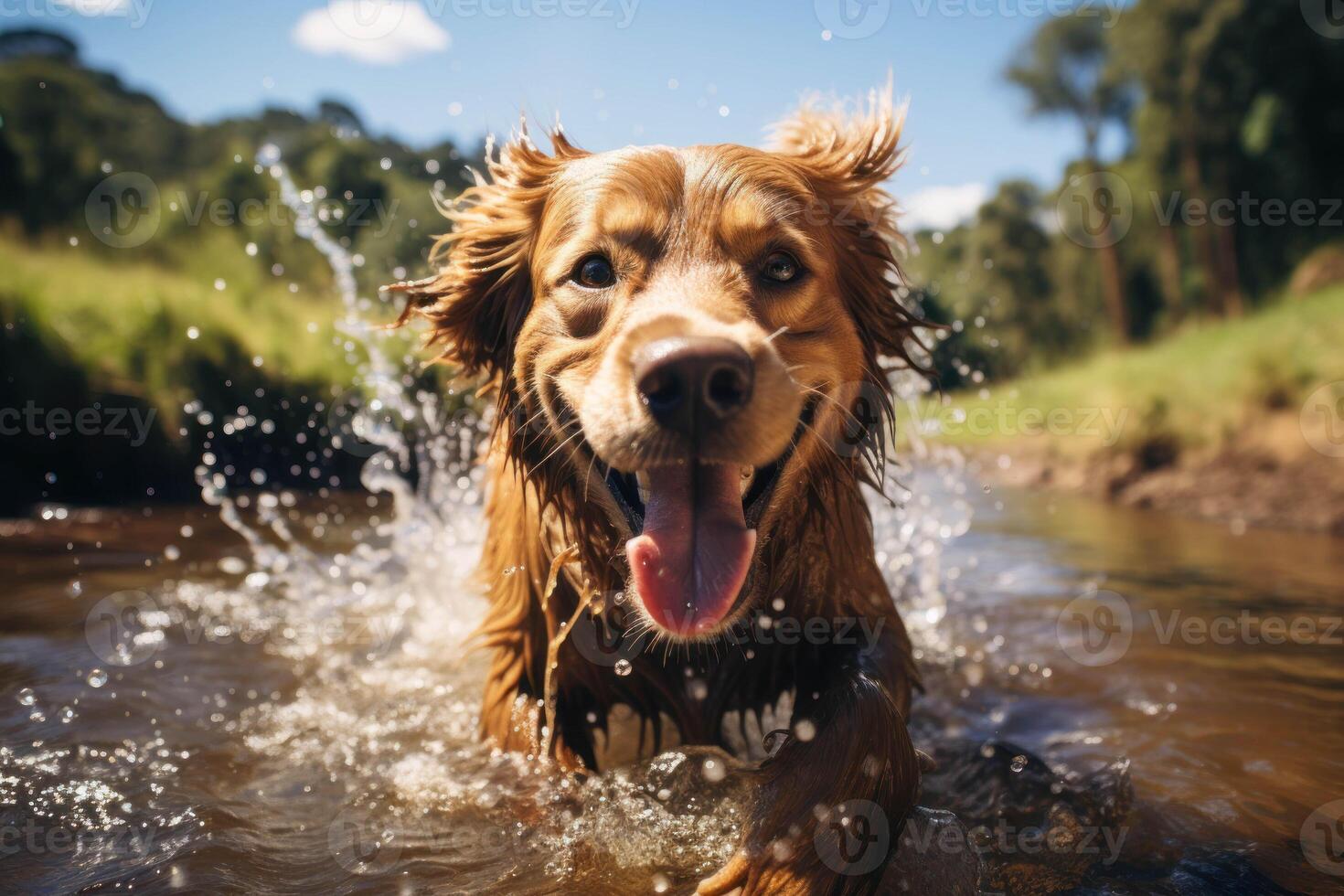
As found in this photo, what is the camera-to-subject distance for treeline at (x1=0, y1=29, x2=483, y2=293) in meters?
5.76

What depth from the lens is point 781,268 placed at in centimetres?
253

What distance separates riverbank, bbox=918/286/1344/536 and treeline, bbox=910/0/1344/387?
5176mm

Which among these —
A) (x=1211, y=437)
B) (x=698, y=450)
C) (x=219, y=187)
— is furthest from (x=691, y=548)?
(x=219, y=187)

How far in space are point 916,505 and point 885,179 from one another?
170 inches

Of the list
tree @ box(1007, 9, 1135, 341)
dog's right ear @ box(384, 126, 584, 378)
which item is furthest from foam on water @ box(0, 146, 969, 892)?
tree @ box(1007, 9, 1135, 341)

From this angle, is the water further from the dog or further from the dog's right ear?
the dog's right ear

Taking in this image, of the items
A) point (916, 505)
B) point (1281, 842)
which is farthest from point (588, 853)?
point (916, 505)

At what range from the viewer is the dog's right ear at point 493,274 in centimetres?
290

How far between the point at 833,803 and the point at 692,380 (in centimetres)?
98

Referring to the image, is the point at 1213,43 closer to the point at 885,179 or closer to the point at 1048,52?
the point at 1048,52

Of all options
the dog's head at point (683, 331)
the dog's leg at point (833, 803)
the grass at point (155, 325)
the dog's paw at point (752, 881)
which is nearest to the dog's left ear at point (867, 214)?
the dog's head at point (683, 331)

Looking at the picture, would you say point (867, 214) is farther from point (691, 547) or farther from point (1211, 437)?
point (1211, 437)

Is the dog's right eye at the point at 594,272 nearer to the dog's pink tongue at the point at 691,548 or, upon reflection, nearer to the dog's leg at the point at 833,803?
the dog's pink tongue at the point at 691,548

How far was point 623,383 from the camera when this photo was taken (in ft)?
6.88
